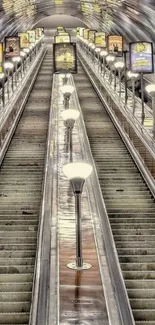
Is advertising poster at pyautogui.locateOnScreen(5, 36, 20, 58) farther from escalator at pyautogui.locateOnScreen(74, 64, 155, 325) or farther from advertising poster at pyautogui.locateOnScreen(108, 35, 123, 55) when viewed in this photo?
escalator at pyautogui.locateOnScreen(74, 64, 155, 325)

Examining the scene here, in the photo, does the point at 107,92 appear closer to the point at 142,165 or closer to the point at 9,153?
the point at 9,153

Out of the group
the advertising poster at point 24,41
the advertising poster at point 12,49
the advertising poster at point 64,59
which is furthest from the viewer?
the advertising poster at point 24,41

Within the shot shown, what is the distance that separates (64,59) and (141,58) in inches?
311

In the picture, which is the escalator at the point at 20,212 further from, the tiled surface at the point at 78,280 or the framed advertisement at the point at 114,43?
the framed advertisement at the point at 114,43

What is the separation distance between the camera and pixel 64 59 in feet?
96.7

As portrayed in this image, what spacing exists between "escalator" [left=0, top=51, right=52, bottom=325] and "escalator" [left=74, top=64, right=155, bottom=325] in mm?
1513

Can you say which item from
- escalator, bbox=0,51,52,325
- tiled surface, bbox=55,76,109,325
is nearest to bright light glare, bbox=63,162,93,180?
tiled surface, bbox=55,76,109,325

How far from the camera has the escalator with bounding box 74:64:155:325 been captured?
860cm

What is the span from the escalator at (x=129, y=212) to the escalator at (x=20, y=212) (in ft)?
4.96

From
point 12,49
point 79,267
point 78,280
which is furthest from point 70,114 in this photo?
point 12,49

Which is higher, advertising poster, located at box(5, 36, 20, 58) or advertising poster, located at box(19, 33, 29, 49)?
advertising poster, located at box(19, 33, 29, 49)

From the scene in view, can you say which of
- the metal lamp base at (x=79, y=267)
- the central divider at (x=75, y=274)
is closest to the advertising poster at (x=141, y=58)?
the central divider at (x=75, y=274)

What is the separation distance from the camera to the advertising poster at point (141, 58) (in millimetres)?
22078

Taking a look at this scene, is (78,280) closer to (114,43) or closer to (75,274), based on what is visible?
(75,274)
